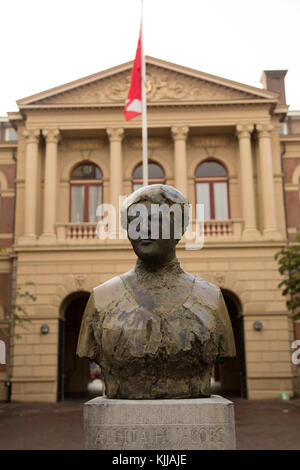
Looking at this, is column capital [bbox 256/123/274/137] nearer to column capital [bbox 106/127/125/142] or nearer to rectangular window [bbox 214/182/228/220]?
rectangular window [bbox 214/182/228/220]

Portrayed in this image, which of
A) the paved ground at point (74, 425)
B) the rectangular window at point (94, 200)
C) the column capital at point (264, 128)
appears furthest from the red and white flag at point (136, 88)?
the paved ground at point (74, 425)

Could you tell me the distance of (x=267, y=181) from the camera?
922 inches

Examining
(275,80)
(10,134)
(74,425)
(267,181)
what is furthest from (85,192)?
(275,80)

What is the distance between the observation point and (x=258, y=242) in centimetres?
2239

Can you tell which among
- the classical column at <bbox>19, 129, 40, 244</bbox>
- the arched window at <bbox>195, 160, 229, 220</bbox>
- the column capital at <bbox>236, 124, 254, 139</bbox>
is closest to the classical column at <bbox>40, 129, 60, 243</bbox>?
the classical column at <bbox>19, 129, 40, 244</bbox>

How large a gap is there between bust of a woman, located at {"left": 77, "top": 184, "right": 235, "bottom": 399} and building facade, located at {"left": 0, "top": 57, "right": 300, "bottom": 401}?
17.7 m

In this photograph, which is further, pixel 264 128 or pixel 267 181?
pixel 264 128

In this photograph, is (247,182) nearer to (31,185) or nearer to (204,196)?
(204,196)

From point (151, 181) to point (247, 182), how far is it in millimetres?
4361

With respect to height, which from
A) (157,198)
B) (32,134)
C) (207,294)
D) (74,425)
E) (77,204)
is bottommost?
(74,425)

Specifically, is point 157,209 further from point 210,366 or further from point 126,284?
point 210,366

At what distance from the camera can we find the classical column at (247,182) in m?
22.7

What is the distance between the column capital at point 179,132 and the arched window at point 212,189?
5.83 ft

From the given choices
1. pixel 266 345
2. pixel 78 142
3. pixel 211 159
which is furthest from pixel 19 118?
pixel 266 345
